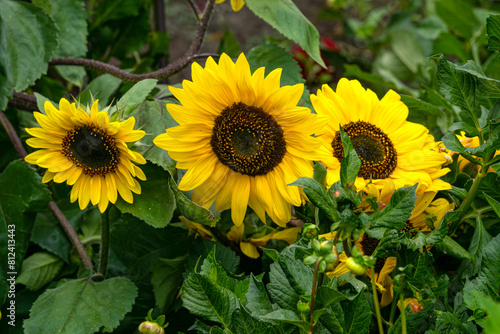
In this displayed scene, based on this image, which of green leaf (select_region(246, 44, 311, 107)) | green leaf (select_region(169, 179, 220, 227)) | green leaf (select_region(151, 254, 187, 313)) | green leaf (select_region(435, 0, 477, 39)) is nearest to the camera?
green leaf (select_region(169, 179, 220, 227))

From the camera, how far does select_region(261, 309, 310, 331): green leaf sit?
1.46 ft

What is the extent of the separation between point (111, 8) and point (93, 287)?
0.75m

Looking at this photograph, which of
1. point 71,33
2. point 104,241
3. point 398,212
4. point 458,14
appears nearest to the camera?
point 398,212

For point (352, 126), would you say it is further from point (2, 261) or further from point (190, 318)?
point (2, 261)

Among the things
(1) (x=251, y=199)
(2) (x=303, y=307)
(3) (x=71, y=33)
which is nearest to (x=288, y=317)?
(2) (x=303, y=307)

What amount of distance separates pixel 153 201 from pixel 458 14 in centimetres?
131

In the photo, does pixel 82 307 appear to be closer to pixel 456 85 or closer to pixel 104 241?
pixel 104 241

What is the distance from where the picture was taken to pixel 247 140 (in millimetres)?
645

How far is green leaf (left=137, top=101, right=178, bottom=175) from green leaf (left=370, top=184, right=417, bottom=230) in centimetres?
28

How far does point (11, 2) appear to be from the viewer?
0.91m

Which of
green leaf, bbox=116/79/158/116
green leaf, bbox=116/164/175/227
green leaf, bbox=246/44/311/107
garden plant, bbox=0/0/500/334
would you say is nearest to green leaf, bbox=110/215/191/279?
garden plant, bbox=0/0/500/334

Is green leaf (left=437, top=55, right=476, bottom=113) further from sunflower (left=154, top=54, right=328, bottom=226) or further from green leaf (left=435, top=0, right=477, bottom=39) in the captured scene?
green leaf (left=435, top=0, right=477, bottom=39)

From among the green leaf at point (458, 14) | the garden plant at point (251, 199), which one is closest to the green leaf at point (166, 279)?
the garden plant at point (251, 199)

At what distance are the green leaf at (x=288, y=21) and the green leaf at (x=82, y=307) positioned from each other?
17.8 inches
